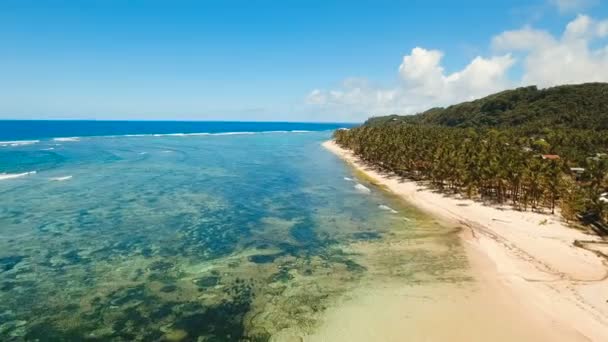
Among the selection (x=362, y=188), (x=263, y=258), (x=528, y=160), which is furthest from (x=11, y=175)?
(x=528, y=160)

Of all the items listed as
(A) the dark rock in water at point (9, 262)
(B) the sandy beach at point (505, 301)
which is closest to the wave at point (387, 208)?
→ (B) the sandy beach at point (505, 301)

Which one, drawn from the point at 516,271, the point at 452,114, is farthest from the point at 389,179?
the point at 452,114

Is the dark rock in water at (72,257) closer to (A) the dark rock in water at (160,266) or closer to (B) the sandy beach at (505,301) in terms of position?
(A) the dark rock in water at (160,266)

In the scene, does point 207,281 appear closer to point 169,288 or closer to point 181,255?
point 169,288

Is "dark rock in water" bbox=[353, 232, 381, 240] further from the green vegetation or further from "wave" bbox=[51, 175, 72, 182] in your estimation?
"wave" bbox=[51, 175, 72, 182]

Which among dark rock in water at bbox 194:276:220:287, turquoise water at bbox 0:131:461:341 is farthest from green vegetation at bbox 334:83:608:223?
dark rock in water at bbox 194:276:220:287
